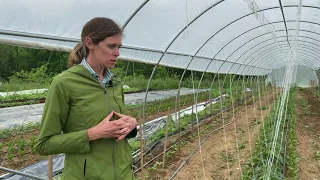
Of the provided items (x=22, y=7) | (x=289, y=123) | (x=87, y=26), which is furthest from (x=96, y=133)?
(x=289, y=123)

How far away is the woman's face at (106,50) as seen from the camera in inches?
57.2

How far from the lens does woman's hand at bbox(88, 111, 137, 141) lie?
1332mm

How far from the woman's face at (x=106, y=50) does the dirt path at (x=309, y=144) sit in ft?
16.1

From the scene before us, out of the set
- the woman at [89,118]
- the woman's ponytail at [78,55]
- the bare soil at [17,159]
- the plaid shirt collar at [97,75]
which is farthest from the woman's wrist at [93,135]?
the bare soil at [17,159]

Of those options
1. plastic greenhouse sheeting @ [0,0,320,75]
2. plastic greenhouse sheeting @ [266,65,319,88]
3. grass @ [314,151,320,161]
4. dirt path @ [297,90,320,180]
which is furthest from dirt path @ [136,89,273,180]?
plastic greenhouse sheeting @ [266,65,319,88]

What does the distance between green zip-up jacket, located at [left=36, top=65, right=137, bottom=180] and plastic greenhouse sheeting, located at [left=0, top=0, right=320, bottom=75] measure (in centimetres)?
48

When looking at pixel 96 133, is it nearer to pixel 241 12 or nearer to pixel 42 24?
pixel 42 24

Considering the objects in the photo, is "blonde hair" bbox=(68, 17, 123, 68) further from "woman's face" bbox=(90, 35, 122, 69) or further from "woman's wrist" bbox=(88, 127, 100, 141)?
"woman's wrist" bbox=(88, 127, 100, 141)

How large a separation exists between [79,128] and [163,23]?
4380 millimetres

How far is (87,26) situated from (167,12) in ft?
12.8

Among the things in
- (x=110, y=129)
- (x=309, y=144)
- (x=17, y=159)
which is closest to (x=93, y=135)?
(x=110, y=129)

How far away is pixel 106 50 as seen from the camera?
57.7 inches

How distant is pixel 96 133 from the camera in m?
1.33

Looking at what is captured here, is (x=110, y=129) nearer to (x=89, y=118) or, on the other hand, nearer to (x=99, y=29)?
(x=89, y=118)
